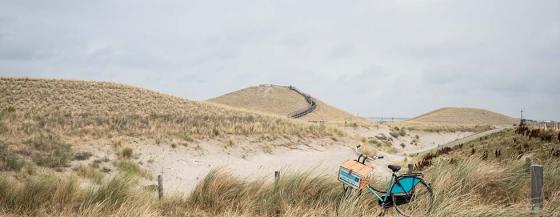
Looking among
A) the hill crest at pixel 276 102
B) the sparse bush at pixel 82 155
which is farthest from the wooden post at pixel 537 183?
the hill crest at pixel 276 102

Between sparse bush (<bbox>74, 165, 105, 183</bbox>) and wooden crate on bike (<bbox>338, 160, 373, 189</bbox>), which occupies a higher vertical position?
wooden crate on bike (<bbox>338, 160, 373, 189</bbox>)

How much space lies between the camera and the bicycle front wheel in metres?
7.31

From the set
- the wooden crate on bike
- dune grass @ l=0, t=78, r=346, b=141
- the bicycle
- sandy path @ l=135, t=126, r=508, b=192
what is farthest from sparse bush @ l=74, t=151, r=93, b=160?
the wooden crate on bike

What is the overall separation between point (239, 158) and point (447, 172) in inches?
800

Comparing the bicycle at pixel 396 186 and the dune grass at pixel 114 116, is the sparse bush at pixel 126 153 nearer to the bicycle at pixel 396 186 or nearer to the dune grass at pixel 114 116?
the dune grass at pixel 114 116

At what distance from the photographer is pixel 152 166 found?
23250mm

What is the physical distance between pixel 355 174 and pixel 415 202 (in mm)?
1807

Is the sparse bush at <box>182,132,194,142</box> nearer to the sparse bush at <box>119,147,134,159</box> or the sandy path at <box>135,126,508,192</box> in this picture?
the sandy path at <box>135,126,508,192</box>

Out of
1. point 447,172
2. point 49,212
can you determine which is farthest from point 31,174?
point 447,172

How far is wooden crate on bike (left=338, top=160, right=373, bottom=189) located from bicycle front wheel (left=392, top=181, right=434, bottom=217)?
65 centimetres

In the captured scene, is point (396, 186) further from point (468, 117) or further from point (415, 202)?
point (468, 117)

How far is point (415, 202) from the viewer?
319 inches

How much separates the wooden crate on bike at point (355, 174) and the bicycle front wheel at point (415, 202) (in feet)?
2.15

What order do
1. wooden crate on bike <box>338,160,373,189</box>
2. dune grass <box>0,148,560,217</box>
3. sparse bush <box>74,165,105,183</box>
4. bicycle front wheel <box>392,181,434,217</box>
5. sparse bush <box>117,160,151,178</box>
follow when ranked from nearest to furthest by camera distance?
wooden crate on bike <box>338,160,373,189</box> → bicycle front wheel <box>392,181,434,217</box> → dune grass <box>0,148,560,217</box> → sparse bush <box>74,165,105,183</box> → sparse bush <box>117,160,151,178</box>
